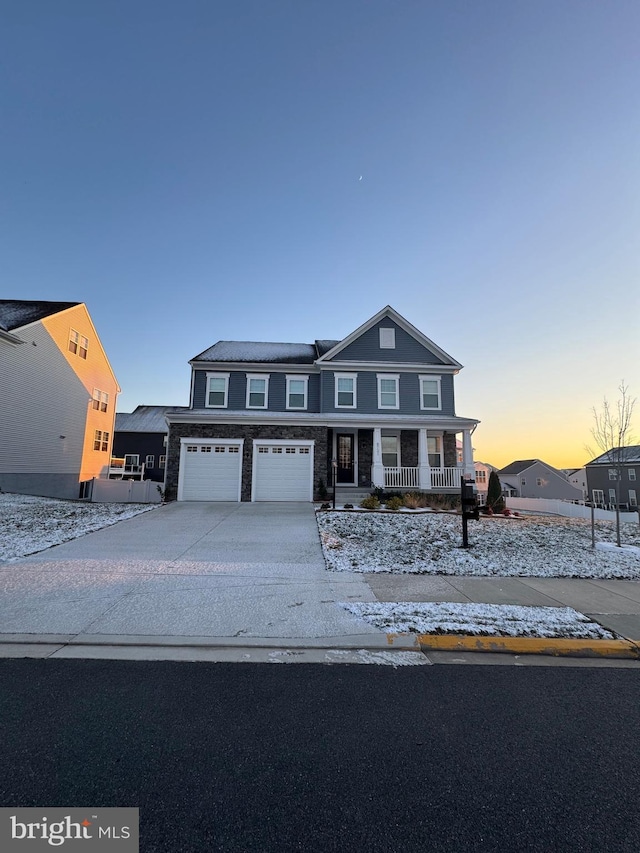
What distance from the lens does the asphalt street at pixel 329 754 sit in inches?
80.5

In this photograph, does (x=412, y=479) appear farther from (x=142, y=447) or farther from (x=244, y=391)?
(x=142, y=447)

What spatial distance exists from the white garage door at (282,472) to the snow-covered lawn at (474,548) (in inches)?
178

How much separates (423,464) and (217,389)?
10.1 metres

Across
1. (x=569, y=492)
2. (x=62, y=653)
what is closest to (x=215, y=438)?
(x=62, y=653)

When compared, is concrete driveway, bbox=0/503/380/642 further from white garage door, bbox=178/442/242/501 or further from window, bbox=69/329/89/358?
window, bbox=69/329/89/358

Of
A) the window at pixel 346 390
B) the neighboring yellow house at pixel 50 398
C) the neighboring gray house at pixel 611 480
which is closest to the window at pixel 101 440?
the neighboring yellow house at pixel 50 398

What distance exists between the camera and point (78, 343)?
79.5 ft

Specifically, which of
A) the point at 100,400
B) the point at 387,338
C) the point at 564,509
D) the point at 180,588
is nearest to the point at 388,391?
the point at 387,338

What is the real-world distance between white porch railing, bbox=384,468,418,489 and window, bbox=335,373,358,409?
3.68 metres

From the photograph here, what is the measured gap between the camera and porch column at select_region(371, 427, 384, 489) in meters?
17.4

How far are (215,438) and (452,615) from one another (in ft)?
45.5

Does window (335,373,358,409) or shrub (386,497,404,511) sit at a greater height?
window (335,373,358,409)

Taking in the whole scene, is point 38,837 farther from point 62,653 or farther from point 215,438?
point 215,438

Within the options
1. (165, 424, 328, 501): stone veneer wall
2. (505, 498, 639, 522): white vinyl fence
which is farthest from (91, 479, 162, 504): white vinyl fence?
(505, 498, 639, 522): white vinyl fence
